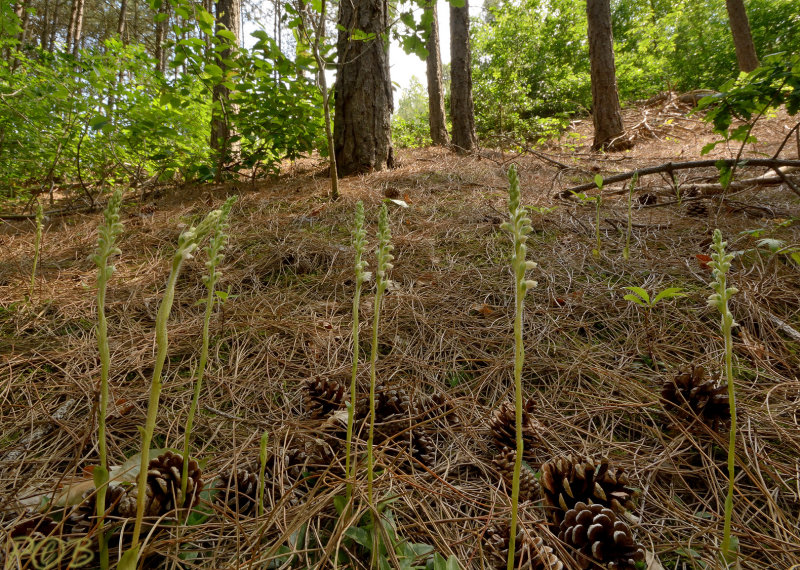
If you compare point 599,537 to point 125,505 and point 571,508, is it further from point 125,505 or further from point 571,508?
point 125,505

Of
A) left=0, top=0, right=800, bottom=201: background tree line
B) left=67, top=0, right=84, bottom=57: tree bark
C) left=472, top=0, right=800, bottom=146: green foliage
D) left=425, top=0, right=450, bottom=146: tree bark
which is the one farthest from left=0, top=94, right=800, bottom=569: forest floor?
left=67, top=0, right=84, bottom=57: tree bark

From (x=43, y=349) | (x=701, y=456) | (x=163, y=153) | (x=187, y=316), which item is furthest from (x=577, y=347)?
(x=163, y=153)

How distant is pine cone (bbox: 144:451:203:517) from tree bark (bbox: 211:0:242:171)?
409 cm

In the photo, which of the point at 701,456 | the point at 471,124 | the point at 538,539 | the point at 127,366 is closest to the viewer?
the point at 538,539

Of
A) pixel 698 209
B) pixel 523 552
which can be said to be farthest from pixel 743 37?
pixel 523 552

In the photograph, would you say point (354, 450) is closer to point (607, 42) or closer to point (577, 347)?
point (577, 347)

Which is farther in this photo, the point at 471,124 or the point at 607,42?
the point at 471,124

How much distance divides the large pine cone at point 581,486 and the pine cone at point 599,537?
0.13 ft

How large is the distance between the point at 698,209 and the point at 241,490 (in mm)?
3661

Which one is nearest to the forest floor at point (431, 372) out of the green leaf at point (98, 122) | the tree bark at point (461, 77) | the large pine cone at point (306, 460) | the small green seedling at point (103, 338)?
the large pine cone at point (306, 460)

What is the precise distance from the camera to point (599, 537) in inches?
37.5

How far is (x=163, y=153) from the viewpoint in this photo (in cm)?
425

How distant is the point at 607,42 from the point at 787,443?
7.19 m

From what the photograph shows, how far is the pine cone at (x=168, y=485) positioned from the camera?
983 mm
